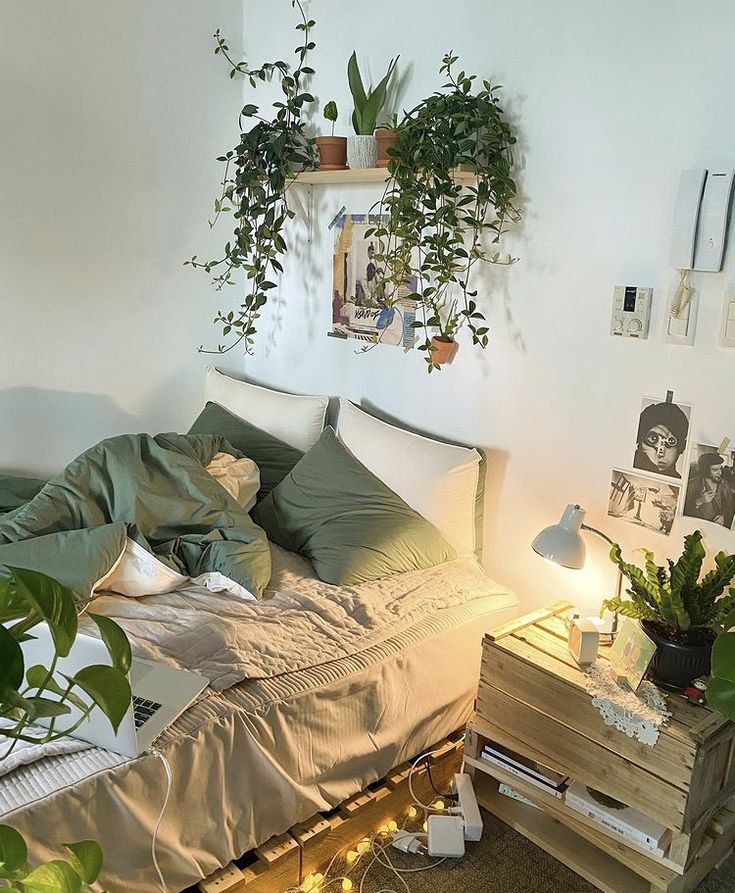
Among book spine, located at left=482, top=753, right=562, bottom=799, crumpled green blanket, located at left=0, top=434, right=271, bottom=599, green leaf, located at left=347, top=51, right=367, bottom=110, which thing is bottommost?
book spine, located at left=482, top=753, right=562, bottom=799

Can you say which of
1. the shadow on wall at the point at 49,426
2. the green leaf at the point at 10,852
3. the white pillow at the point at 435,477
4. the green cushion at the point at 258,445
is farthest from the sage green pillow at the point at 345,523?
the green leaf at the point at 10,852

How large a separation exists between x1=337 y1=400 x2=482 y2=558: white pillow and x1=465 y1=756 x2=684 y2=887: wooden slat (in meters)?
0.69

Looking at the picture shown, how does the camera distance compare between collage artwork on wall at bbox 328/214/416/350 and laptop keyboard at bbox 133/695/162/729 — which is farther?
collage artwork on wall at bbox 328/214/416/350

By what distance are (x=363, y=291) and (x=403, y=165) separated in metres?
0.60

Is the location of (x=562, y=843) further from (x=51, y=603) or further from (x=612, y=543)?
(x=51, y=603)

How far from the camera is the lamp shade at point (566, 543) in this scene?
197cm

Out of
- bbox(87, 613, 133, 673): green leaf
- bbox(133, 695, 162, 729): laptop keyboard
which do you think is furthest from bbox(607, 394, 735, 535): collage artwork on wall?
bbox(87, 613, 133, 673): green leaf

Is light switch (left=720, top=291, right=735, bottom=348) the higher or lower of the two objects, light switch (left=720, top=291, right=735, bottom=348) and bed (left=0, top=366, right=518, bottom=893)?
the higher

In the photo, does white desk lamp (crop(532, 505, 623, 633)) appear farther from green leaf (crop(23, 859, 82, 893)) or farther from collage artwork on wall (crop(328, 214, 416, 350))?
green leaf (crop(23, 859, 82, 893))

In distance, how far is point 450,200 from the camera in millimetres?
2408

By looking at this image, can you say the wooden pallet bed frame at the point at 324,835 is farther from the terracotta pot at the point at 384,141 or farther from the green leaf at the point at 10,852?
the terracotta pot at the point at 384,141

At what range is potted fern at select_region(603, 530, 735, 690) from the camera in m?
1.75

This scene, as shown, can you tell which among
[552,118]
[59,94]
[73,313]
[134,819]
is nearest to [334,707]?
[134,819]

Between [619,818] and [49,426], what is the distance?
227 cm
